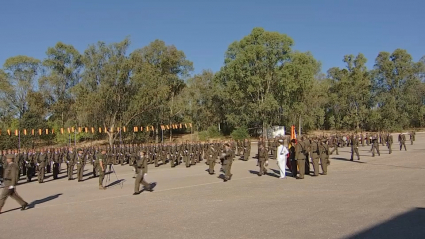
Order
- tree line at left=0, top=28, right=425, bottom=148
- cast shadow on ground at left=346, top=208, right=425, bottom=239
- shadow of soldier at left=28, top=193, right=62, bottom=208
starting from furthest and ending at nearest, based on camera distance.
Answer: tree line at left=0, top=28, right=425, bottom=148 → shadow of soldier at left=28, top=193, right=62, bottom=208 → cast shadow on ground at left=346, top=208, right=425, bottom=239

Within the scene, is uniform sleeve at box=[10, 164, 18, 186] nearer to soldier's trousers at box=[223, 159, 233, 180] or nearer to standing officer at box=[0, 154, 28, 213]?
standing officer at box=[0, 154, 28, 213]

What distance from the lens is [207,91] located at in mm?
61625

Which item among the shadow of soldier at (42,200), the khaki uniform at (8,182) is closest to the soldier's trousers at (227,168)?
the shadow of soldier at (42,200)

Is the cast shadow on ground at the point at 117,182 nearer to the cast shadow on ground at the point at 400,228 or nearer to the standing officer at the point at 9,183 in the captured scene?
the standing officer at the point at 9,183

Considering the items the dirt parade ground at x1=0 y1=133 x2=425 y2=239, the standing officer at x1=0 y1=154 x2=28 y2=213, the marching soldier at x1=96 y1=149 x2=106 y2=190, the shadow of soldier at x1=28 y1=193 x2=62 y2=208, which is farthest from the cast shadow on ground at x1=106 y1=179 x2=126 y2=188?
the standing officer at x1=0 y1=154 x2=28 y2=213

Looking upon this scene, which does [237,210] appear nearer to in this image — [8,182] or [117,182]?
[8,182]

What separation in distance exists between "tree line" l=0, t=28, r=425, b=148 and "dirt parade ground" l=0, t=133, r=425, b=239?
2975 centimetres

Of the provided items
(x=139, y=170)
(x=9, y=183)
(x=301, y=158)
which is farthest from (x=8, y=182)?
(x=301, y=158)

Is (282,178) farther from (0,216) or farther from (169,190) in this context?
(0,216)

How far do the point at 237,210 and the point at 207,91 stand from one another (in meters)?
53.3

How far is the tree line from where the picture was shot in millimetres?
42469

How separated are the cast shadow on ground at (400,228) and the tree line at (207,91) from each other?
3695 cm

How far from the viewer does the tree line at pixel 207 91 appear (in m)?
42.5

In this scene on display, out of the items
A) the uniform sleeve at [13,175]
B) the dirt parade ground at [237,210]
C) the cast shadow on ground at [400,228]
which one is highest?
the uniform sleeve at [13,175]
